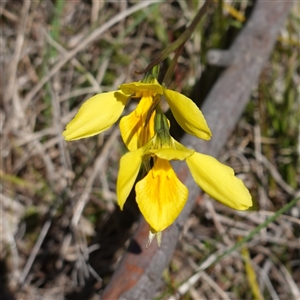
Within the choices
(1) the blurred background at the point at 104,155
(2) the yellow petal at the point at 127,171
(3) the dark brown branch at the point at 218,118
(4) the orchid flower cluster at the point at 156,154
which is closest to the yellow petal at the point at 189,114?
(4) the orchid flower cluster at the point at 156,154

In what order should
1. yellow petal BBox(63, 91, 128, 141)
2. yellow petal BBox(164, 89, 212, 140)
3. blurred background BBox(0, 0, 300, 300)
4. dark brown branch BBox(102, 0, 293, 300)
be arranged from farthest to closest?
blurred background BBox(0, 0, 300, 300), dark brown branch BBox(102, 0, 293, 300), yellow petal BBox(63, 91, 128, 141), yellow petal BBox(164, 89, 212, 140)

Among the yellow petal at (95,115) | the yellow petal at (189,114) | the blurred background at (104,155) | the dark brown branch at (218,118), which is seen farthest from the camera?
the blurred background at (104,155)

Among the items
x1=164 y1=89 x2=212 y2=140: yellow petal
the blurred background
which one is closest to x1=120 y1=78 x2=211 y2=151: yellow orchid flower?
x1=164 y1=89 x2=212 y2=140: yellow petal

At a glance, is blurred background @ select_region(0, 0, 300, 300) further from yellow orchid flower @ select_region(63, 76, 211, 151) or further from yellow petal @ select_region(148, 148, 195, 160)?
yellow petal @ select_region(148, 148, 195, 160)

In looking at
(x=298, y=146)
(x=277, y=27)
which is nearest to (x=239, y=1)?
(x=277, y=27)

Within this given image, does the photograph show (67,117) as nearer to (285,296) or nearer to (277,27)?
(277,27)

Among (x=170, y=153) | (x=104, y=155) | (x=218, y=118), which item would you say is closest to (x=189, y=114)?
(x=170, y=153)

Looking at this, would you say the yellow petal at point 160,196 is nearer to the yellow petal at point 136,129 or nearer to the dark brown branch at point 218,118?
the yellow petal at point 136,129
